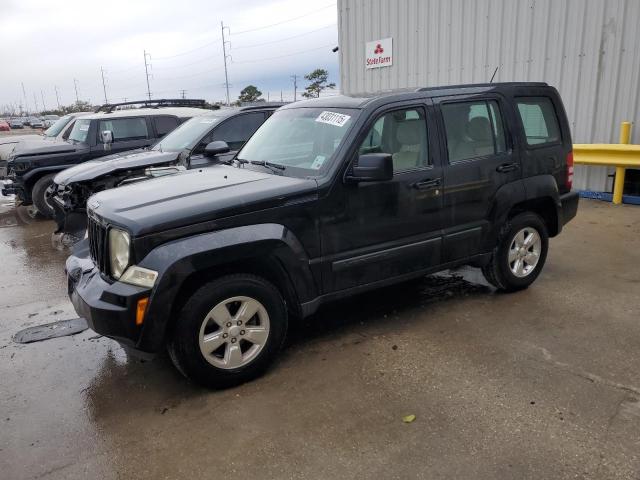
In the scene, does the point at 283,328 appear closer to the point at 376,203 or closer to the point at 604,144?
the point at 376,203

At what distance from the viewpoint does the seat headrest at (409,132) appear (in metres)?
4.03

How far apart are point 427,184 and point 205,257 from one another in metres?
1.87

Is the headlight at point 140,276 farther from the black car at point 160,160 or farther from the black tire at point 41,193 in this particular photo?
the black tire at point 41,193

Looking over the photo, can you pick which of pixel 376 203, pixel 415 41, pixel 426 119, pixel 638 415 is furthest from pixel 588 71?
pixel 638 415

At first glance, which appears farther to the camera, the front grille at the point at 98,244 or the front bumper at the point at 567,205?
the front bumper at the point at 567,205

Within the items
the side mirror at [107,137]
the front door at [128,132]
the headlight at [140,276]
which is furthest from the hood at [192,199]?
the front door at [128,132]

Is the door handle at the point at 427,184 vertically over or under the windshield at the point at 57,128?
under

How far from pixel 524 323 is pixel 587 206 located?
16.7ft

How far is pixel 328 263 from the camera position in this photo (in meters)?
3.64

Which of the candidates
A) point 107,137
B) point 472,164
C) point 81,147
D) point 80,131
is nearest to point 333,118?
point 472,164

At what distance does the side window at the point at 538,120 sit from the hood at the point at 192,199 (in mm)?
2320

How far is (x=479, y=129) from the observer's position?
4418mm

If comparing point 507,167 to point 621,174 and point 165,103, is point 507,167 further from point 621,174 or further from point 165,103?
point 165,103

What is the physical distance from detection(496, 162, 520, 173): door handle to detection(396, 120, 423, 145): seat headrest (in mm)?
854
